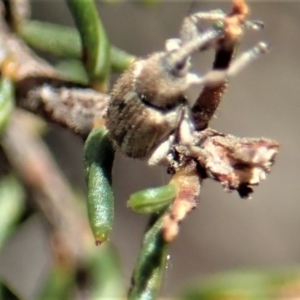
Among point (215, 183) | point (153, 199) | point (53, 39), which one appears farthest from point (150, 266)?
point (215, 183)

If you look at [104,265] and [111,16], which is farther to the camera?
[111,16]

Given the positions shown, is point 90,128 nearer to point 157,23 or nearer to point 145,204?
point 145,204

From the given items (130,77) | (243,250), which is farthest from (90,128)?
(243,250)

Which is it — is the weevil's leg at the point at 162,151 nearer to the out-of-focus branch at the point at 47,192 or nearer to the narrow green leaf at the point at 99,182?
the narrow green leaf at the point at 99,182

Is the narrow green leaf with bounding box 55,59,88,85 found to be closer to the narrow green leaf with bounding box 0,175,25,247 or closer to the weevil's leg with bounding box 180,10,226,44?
the narrow green leaf with bounding box 0,175,25,247

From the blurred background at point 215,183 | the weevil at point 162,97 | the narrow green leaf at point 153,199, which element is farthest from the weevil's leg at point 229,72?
the blurred background at point 215,183

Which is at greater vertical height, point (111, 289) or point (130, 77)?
point (130, 77)

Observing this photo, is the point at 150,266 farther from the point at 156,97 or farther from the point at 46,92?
the point at 46,92
